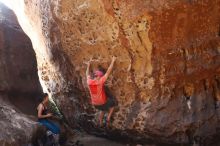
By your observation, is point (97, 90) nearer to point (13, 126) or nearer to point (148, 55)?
point (148, 55)

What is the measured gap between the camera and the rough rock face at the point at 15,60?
9.83m

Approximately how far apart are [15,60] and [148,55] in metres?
3.83

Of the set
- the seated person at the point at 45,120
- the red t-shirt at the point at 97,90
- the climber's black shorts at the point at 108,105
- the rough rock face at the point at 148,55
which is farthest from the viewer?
the seated person at the point at 45,120

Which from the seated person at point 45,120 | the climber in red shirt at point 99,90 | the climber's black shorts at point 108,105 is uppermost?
the climber in red shirt at point 99,90

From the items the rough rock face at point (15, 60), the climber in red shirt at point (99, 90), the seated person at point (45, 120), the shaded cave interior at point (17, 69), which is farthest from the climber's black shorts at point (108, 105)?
the rough rock face at point (15, 60)

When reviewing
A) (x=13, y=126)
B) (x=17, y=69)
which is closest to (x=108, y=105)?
(x=13, y=126)

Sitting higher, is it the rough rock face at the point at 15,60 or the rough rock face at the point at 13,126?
the rough rock face at the point at 15,60

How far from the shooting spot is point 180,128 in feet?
29.5

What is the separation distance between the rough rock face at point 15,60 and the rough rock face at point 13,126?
962mm

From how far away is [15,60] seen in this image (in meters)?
10.2

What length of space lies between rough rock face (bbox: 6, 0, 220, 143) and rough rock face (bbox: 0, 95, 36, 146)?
1.70 metres

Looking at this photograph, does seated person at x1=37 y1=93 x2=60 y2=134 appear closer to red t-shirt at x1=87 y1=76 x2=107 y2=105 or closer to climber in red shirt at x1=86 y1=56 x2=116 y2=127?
climber in red shirt at x1=86 y1=56 x2=116 y2=127

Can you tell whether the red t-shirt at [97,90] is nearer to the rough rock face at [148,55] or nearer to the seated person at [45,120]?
the rough rock face at [148,55]

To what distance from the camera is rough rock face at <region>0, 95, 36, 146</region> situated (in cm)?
769
